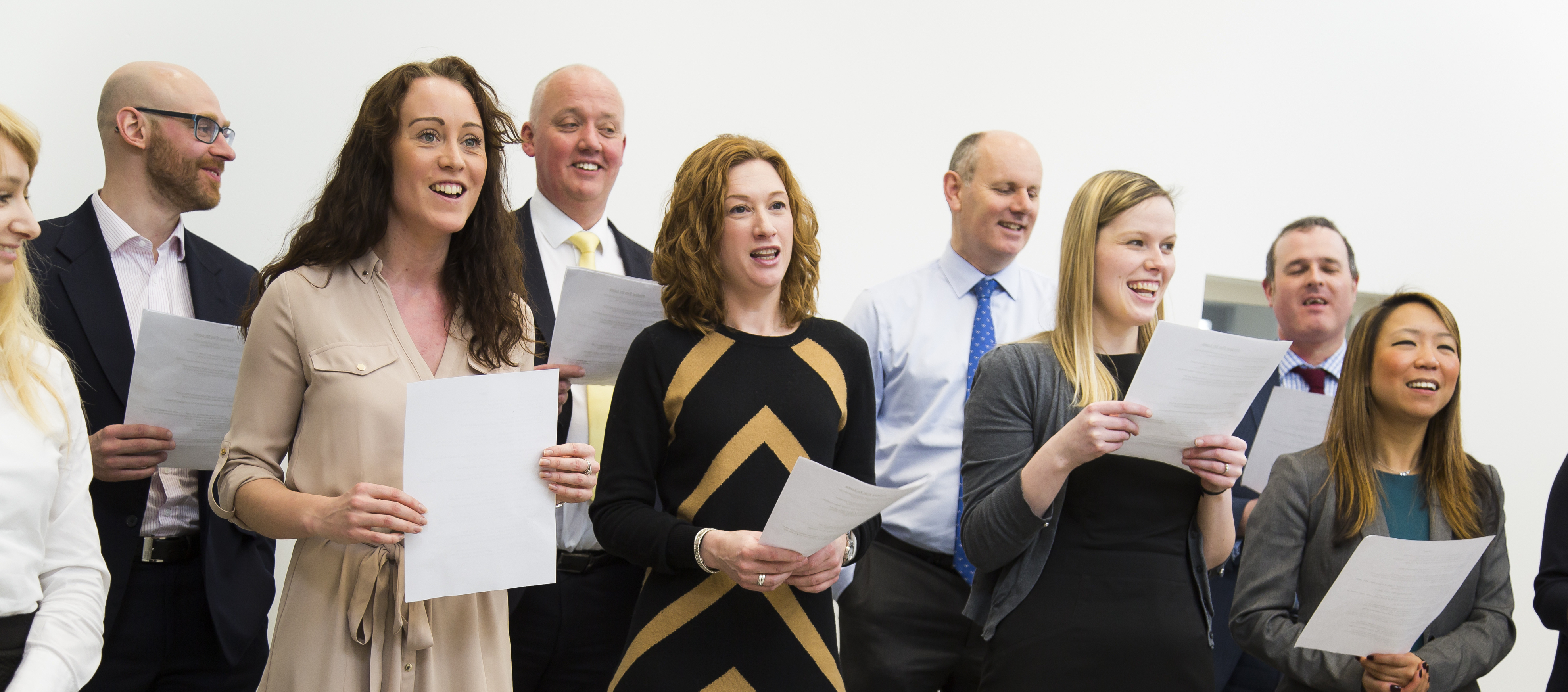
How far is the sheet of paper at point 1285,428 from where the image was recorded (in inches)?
104

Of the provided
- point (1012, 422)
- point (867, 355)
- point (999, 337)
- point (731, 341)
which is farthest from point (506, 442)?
point (999, 337)

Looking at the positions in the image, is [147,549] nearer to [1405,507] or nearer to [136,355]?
[136,355]

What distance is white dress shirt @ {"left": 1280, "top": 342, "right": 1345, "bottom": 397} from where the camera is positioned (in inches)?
122

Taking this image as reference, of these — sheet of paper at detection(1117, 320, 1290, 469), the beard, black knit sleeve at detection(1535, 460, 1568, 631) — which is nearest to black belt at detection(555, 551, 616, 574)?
sheet of paper at detection(1117, 320, 1290, 469)

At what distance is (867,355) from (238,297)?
1.60 metres

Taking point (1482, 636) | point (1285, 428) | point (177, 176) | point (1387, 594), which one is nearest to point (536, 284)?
point (177, 176)

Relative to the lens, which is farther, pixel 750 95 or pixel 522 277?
pixel 750 95

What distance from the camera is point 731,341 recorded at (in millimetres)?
1711

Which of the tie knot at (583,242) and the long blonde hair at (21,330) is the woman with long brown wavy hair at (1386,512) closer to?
the tie knot at (583,242)

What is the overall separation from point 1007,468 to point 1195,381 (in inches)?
14.1

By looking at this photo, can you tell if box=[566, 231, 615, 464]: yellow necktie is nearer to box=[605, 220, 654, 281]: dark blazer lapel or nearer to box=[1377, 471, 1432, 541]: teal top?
box=[605, 220, 654, 281]: dark blazer lapel

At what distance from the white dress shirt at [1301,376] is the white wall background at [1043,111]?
3.36ft

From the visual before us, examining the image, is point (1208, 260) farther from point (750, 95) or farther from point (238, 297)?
point (238, 297)

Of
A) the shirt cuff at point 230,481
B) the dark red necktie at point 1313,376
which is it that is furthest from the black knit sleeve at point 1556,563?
the shirt cuff at point 230,481
